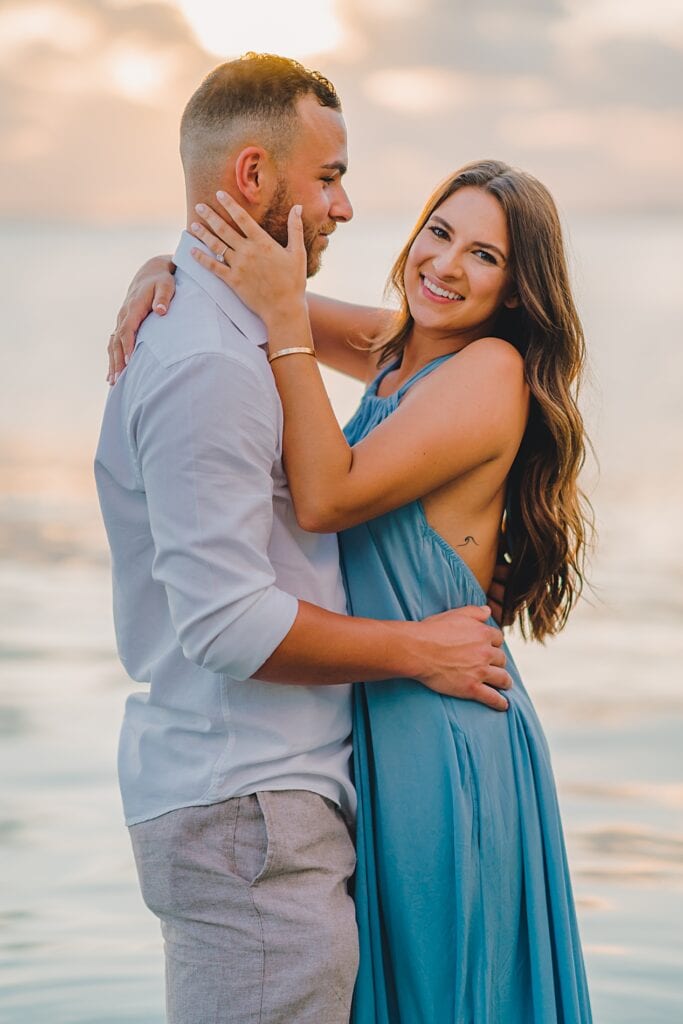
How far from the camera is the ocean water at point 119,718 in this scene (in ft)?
13.0

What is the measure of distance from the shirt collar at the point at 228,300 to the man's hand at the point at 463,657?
0.46m

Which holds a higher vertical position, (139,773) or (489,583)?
(489,583)

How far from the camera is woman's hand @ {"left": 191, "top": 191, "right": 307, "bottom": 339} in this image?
215 centimetres

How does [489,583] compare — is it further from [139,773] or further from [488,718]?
[139,773]

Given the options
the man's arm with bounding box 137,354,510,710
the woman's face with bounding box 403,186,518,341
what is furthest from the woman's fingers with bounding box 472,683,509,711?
the woman's face with bounding box 403,186,518,341

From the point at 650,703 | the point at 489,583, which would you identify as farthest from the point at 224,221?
the point at 650,703

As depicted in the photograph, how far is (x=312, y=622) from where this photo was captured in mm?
2076

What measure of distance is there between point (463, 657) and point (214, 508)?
471 mm

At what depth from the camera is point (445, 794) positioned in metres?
2.25

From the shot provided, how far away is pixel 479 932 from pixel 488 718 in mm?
298

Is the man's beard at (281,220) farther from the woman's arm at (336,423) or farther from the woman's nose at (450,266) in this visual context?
the woman's nose at (450,266)

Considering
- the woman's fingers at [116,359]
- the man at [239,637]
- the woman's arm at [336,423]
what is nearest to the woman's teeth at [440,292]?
the woman's arm at [336,423]

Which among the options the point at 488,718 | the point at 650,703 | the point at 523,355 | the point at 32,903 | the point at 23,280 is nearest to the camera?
the point at 488,718

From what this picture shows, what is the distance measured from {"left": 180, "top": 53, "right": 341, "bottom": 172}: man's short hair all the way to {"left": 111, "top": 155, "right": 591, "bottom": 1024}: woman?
0.36ft
